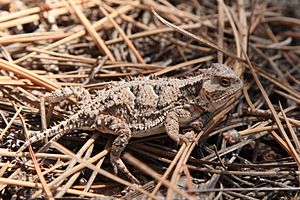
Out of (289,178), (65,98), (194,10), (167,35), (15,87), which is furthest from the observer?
(194,10)

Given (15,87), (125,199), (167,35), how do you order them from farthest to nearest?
(167,35), (15,87), (125,199)

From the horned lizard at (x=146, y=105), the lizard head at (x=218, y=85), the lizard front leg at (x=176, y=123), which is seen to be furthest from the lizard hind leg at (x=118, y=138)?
the lizard head at (x=218, y=85)

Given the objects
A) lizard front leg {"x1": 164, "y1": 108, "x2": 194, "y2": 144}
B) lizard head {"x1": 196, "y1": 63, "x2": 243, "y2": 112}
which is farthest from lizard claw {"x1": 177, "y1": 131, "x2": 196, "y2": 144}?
lizard head {"x1": 196, "y1": 63, "x2": 243, "y2": 112}

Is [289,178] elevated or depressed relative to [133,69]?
depressed

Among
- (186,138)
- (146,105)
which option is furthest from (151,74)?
(186,138)

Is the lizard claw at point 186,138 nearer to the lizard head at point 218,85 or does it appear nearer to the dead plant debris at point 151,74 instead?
the dead plant debris at point 151,74

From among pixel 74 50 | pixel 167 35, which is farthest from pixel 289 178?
pixel 74 50

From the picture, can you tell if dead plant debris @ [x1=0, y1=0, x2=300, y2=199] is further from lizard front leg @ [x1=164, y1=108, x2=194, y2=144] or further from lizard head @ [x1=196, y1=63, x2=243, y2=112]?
lizard head @ [x1=196, y1=63, x2=243, y2=112]

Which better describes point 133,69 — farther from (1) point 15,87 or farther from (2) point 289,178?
(2) point 289,178
